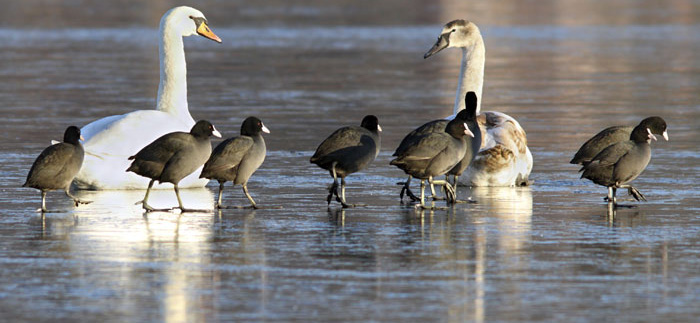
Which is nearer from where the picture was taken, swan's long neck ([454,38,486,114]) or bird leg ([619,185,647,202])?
bird leg ([619,185,647,202])

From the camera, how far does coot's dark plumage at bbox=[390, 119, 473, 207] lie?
40.4 ft

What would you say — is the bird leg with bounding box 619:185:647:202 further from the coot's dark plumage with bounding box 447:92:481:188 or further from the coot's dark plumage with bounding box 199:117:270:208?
the coot's dark plumage with bounding box 199:117:270:208

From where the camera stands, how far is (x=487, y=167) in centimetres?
1436

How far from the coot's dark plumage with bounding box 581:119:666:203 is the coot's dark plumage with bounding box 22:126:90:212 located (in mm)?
4689

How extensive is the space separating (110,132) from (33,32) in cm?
3287

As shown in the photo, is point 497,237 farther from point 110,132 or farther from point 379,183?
point 110,132

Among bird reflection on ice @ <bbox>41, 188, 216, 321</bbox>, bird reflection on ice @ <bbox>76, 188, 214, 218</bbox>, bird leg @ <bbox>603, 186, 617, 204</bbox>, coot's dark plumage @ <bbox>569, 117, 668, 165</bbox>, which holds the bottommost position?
bird reflection on ice @ <bbox>41, 188, 216, 321</bbox>

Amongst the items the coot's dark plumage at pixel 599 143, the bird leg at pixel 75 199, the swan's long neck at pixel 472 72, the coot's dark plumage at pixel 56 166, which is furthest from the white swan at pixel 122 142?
the coot's dark plumage at pixel 599 143

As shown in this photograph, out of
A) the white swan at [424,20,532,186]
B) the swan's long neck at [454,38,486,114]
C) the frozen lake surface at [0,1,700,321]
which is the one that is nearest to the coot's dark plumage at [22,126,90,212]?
the frozen lake surface at [0,1,700,321]

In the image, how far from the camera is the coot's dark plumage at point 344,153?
492 inches

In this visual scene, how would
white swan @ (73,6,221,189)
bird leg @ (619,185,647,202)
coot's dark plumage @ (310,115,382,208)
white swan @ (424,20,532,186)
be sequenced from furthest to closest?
white swan @ (424,20,532,186), white swan @ (73,6,221,189), bird leg @ (619,185,647,202), coot's dark plumage @ (310,115,382,208)

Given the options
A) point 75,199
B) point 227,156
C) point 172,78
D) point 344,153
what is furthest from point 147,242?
point 172,78

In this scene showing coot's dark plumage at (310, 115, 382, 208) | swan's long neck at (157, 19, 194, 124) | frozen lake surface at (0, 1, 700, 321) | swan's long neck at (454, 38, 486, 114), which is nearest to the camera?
frozen lake surface at (0, 1, 700, 321)

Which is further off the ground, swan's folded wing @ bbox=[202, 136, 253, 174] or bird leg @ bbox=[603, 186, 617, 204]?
swan's folded wing @ bbox=[202, 136, 253, 174]
